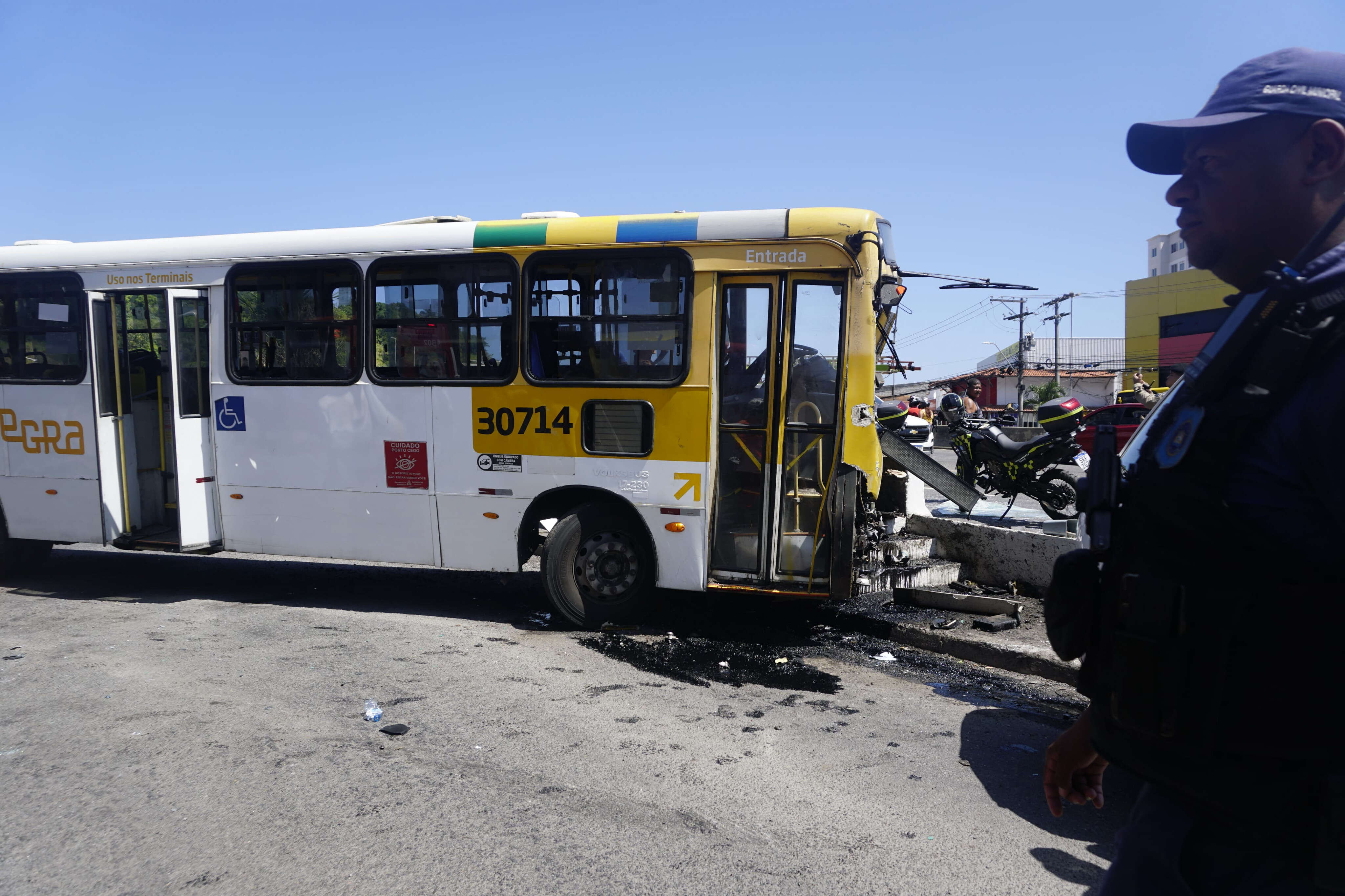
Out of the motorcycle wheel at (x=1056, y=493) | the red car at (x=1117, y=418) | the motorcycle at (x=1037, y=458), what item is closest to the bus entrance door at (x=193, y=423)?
the red car at (x=1117, y=418)

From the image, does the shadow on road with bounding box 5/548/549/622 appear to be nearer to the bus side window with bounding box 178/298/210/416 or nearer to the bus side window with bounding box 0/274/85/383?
the bus side window with bounding box 178/298/210/416

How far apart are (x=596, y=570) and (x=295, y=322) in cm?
340

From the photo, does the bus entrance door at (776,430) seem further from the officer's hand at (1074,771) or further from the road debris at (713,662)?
the officer's hand at (1074,771)

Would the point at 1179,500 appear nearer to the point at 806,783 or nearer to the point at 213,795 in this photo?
the point at 806,783

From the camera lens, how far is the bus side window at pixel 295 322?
288 inches

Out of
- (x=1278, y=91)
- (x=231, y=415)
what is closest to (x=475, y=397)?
(x=231, y=415)

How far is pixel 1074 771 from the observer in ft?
5.92

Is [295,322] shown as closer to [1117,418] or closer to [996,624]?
[996,624]

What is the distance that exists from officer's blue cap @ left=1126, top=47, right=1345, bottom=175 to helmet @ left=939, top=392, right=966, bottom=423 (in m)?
11.6

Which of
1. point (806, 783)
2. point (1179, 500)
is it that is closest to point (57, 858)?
point (806, 783)

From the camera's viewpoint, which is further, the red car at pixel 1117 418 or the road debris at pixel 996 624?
the red car at pixel 1117 418

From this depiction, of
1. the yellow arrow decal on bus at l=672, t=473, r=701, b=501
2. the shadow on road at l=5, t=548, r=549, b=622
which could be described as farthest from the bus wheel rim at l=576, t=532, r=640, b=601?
the shadow on road at l=5, t=548, r=549, b=622

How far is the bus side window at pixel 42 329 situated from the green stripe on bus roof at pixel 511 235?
3.96 m

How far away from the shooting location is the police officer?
4.26 ft
